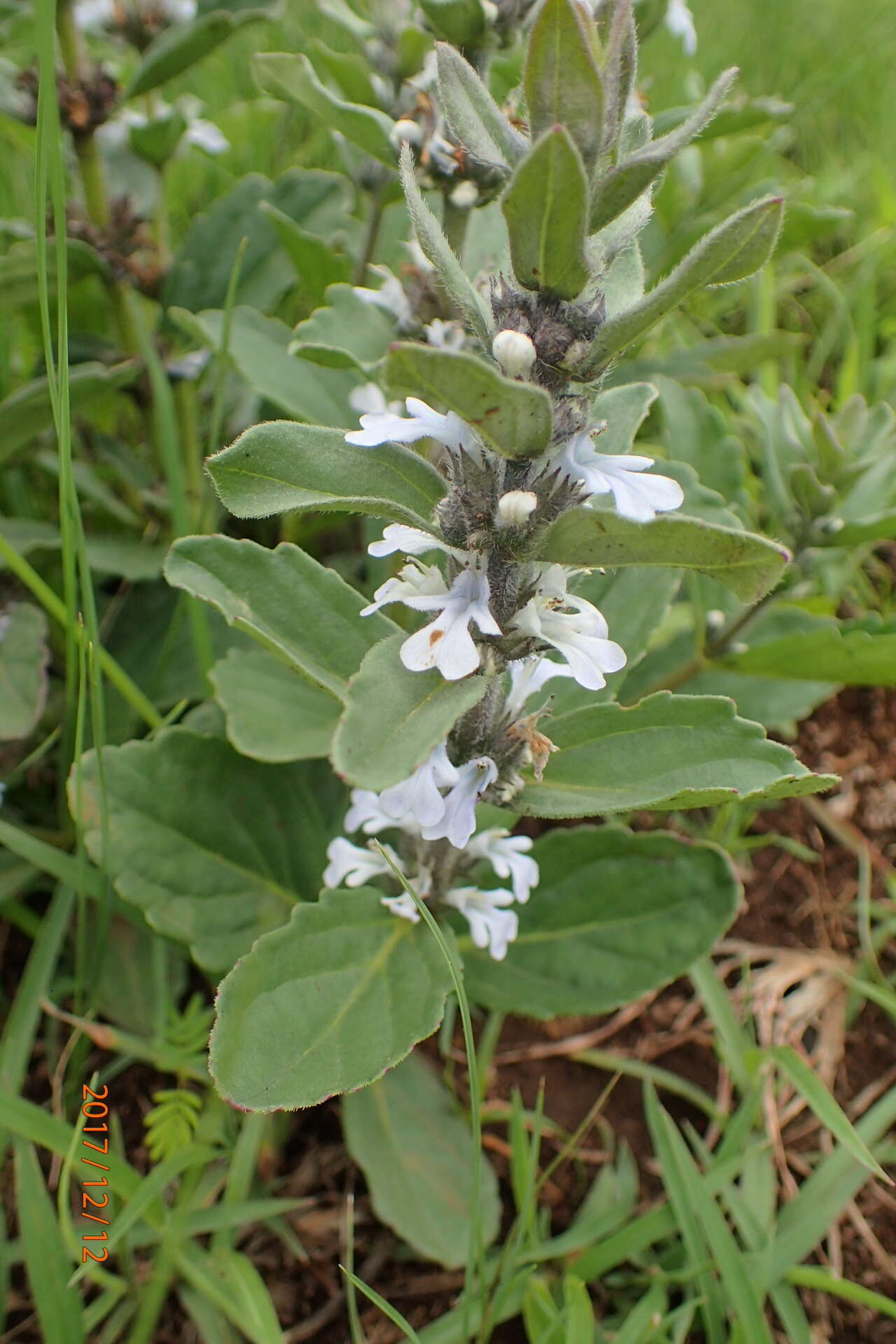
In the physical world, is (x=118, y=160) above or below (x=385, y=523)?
above

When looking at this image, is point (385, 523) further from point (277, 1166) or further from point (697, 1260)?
point (697, 1260)

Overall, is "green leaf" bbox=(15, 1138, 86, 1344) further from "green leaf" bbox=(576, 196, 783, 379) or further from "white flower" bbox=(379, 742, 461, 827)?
"green leaf" bbox=(576, 196, 783, 379)

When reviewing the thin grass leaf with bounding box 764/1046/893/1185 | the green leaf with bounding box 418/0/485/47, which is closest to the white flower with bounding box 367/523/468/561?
the green leaf with bounding box 418/0/485/47

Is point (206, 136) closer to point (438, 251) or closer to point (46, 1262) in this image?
point (438, 251)

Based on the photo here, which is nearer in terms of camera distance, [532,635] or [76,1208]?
[532,635]

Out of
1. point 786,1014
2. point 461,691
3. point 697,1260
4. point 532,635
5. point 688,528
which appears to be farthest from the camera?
point 786,1014

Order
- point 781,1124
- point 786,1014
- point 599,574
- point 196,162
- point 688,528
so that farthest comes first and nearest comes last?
point 196,162, point 786,1014, point 781,1124, point 599,574, point 688,528

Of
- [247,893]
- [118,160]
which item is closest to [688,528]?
[247,893]

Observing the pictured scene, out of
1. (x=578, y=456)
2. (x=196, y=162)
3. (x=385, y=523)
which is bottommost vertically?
(x=385, y=523)
